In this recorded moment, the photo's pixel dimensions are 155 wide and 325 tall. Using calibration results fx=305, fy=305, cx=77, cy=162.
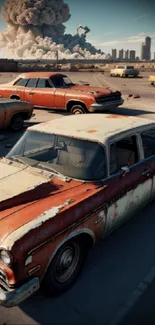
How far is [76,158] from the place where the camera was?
3.88 meters

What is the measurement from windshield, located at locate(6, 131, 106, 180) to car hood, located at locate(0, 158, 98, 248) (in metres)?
0.17

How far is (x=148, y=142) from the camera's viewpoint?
191 inches

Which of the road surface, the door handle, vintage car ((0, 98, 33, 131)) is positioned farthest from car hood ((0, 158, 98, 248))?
vintage car ((0, 98, 33, 131))

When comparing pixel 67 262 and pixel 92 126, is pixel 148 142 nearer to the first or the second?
pixel 92 126

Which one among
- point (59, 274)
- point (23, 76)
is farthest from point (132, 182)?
point (23, 76)

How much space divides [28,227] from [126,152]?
2218mm

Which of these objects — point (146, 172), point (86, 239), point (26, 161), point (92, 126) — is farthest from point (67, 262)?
point (92, 126)

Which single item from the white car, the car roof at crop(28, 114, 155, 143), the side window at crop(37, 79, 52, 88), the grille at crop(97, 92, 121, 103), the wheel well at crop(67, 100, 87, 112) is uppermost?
the white car

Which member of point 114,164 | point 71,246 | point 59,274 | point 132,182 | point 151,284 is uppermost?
point 114,164

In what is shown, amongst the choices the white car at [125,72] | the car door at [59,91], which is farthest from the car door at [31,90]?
the white car at [125,72]

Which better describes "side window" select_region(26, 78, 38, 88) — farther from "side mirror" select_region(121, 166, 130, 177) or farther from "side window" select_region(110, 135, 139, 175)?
"side mirror" select_region(121, 166, 130, 177)

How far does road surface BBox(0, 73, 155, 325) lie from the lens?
3131mm

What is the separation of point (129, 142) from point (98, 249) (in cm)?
159

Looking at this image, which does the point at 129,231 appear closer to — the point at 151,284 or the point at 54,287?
the point at 151,284
